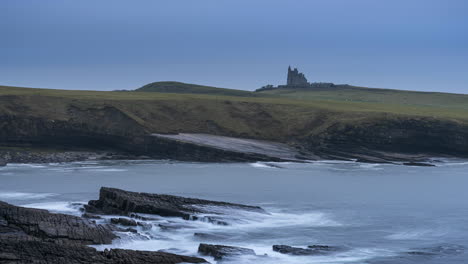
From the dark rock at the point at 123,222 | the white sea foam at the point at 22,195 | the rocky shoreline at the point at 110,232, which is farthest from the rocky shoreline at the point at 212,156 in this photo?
the dark rock at the point at 123,222

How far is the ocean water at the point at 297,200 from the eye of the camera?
33.3 meters

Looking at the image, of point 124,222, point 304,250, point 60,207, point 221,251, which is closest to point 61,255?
point 221,251

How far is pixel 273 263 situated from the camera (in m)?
29.6

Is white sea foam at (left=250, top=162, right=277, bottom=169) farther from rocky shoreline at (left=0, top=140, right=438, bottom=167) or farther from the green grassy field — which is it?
the green grassy field

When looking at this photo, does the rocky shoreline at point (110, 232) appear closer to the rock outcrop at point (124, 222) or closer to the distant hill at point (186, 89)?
the rock outcrop at point (124, 222)

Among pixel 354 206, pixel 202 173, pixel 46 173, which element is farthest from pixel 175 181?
pixel 354 206

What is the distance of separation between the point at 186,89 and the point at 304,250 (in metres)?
121

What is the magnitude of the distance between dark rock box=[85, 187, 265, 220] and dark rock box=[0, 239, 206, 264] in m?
11.3

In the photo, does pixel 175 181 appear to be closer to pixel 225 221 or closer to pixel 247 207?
pixel 247 207

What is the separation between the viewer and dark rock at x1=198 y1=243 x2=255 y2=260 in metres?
29.8

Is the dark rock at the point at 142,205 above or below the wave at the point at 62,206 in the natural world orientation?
above

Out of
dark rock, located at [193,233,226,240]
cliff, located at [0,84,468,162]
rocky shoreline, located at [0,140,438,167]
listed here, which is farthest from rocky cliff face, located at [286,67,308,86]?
dark rock, located at [193,233,226,240]

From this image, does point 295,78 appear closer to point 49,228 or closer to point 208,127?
point 208,127

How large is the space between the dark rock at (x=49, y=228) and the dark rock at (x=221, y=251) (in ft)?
13.1
